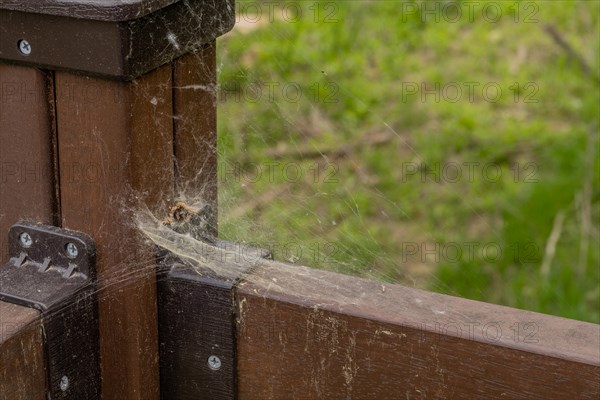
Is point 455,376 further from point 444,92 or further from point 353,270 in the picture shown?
point 444,92

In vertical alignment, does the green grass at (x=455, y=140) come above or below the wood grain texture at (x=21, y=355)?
below

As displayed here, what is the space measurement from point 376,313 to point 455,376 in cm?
13

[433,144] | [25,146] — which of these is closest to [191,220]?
[25,146]

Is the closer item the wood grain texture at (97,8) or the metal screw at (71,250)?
the wood grain texture at (97,8)

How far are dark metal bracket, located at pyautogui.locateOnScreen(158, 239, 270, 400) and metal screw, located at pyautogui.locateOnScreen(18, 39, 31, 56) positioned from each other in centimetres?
33

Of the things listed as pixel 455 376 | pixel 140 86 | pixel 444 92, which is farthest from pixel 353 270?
pixel 444 92

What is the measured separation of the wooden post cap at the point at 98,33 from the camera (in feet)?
3.69

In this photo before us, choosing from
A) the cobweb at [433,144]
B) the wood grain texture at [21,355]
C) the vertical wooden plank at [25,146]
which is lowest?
the cobweb at [433,144]

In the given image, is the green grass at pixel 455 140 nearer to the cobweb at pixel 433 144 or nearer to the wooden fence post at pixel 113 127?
the cobweb at pixel 433 144

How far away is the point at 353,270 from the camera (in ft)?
5.20

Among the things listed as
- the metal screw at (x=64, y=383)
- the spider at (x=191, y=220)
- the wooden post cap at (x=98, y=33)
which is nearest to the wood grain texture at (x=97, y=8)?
the wooden post cap at (x=98, y=33)

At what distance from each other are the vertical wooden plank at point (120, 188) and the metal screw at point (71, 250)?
27mm

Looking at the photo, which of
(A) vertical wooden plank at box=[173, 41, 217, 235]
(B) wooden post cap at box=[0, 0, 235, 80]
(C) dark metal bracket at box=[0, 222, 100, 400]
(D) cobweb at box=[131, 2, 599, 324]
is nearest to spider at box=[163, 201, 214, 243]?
(A) vertical wooden plank at box=[173, 41, 217, 235]

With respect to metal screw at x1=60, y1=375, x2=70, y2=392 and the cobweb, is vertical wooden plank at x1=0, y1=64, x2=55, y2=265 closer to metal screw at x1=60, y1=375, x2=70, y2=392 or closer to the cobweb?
metal screw at x1=60, y1=375, x2=70, y2=392
